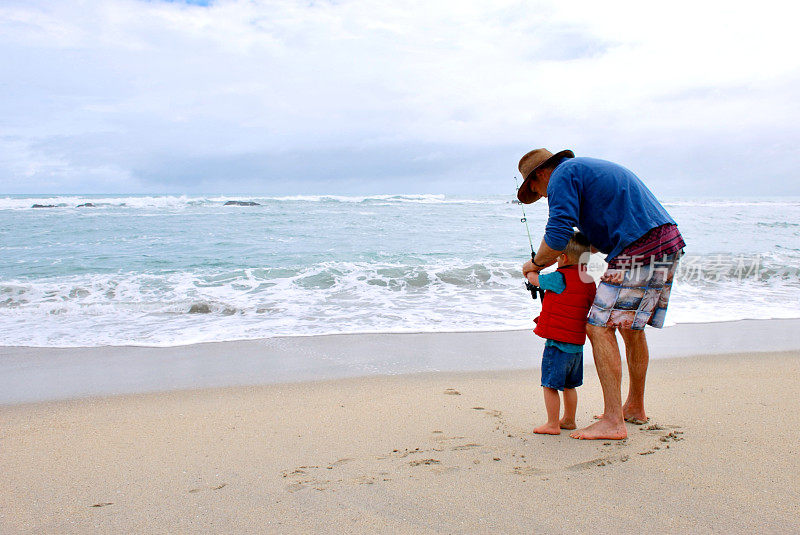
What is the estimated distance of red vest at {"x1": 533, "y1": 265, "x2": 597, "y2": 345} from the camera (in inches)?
114

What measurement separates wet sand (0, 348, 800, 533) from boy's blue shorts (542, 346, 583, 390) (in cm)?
30

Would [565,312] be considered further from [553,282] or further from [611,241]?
[611,241]

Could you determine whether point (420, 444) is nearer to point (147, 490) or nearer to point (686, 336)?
point (147, 490)

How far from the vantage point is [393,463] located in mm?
2695

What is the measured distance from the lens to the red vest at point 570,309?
114 inches

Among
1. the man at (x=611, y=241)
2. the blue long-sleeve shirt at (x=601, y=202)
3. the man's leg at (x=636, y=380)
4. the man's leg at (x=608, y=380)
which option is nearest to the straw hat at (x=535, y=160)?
the man at (x=611, y=241)

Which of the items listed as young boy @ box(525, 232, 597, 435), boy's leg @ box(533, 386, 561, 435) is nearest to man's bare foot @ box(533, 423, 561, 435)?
boy's leg @ box(533, 386, 561, 435)

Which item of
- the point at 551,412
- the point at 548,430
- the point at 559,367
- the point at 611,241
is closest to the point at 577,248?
the point at 611,241

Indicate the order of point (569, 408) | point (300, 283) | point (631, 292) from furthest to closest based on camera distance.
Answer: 1. point (300, 283)
2. point (569, 408)
3. point (631, 292)

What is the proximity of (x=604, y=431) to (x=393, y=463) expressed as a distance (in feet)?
3.62

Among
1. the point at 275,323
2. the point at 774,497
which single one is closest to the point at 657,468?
the point at 774,497

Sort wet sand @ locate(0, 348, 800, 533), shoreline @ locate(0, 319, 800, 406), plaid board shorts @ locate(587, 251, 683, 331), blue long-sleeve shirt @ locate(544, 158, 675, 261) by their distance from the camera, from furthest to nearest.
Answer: shoreline @ locate(0, 319, 800, 406) < plaid board shorts @ locate(587, 251, 683, 331) < blue long-sleeve shirt @ locate(544, 158, 675, 261) < wet sand @ locate(0, 348, 800, 533)

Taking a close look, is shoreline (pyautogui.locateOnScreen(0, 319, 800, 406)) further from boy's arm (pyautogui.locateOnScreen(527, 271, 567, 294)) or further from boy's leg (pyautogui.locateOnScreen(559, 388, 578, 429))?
boy's arm (pyautogui.locateOnScreen(527, 271, 567, 294))

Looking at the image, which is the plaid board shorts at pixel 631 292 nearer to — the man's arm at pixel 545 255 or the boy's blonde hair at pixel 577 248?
the boy's blonde hair at pixel 577 248
